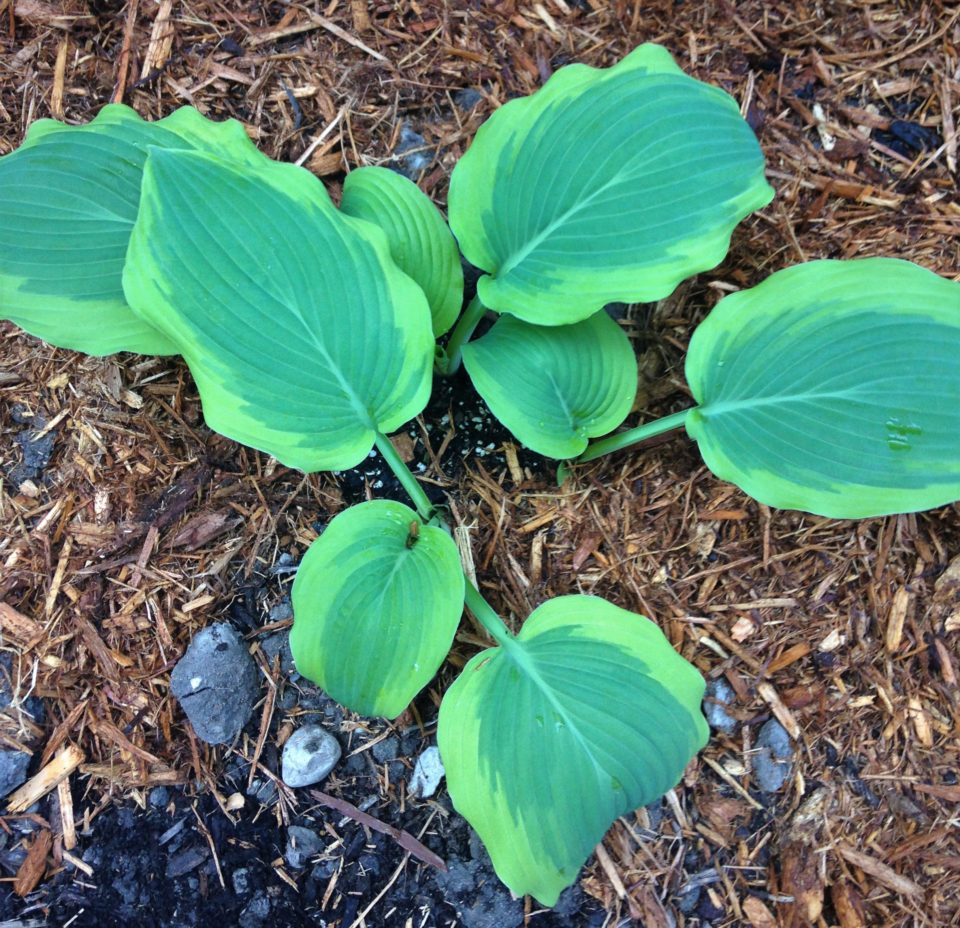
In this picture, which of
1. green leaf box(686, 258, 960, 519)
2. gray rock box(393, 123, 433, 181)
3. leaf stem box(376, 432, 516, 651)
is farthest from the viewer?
gray rock box(393, 123, 433, 181)

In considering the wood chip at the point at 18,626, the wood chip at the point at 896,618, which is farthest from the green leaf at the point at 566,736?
the wood chip at the point at 18,626

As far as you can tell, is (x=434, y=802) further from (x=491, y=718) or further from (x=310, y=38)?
(x=310, y=38)

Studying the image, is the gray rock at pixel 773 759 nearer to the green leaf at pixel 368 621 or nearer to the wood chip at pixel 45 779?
the green leaf at pixel 368 621

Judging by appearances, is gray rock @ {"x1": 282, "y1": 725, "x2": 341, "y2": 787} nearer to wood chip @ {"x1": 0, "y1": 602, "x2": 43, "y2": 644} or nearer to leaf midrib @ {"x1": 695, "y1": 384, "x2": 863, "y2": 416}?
wood chip @ {"x1": 0, "y1": 602, "x2": 43, "y2": 644}

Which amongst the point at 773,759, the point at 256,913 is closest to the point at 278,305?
the point at 256,913

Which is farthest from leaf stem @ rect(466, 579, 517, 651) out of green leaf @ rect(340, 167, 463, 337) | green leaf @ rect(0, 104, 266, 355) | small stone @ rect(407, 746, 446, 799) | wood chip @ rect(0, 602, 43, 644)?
wood chip @ rect(0, 602, 43, 644)

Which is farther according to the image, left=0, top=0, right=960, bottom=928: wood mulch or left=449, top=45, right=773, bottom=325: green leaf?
left=0, top=0, right=960, bottom=928: wood mulch

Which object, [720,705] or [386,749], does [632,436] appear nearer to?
[720,705]
